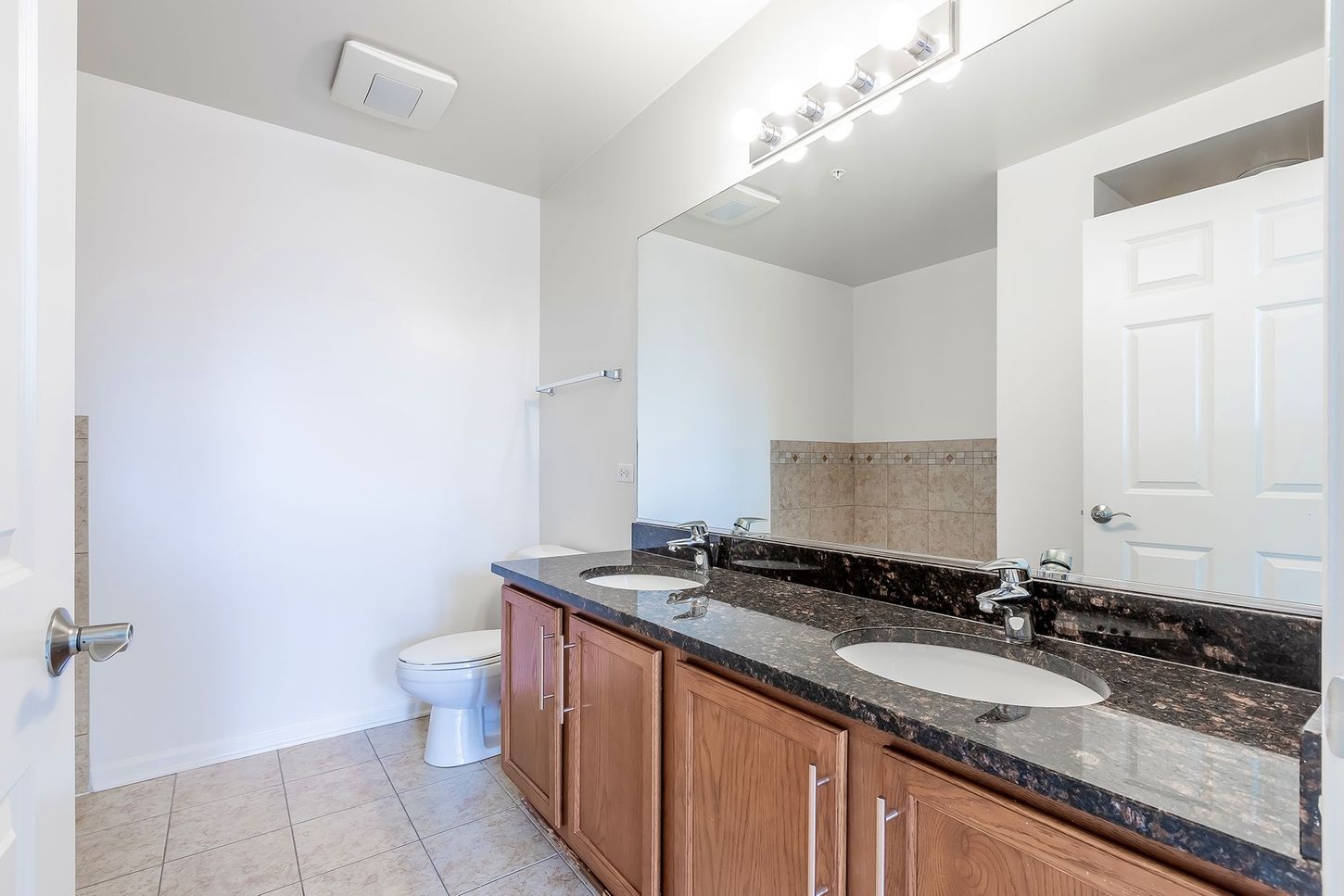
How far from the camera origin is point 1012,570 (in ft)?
3.88

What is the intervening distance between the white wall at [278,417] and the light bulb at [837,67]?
1.89m

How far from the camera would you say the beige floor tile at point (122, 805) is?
1963 millimetres

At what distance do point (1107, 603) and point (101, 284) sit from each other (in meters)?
3.05

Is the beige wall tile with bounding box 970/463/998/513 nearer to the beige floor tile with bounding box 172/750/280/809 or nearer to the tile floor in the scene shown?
the tile floor

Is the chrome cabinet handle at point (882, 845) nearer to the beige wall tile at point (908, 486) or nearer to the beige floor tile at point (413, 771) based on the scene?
the beige wall tile at point (908, 486)

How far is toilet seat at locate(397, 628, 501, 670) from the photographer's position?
2236 millimetres

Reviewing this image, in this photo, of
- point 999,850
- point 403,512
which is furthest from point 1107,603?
point 403,512

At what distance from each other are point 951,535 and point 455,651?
1.80 meters

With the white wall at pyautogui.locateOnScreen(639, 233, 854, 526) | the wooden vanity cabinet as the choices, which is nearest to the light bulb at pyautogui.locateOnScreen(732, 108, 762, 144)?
the white wall at pyautogui.locateOnScreen(639, 233, 854, 526)

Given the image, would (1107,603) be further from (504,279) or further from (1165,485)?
(504,279)

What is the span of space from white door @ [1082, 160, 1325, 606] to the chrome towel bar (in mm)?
1655

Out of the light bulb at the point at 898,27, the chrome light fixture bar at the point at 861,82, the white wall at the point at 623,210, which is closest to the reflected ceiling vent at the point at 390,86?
the white wall at the point at 623,210

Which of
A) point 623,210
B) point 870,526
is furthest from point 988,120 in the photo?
point 623,210

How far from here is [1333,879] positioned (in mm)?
340
